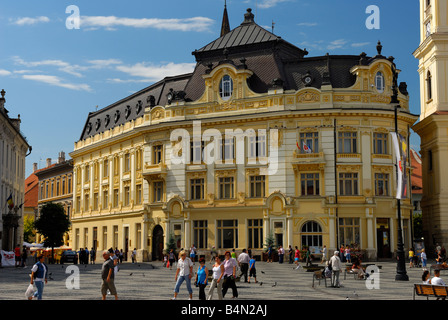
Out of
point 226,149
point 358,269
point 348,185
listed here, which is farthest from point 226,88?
point 358,269

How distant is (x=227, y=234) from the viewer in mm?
56000

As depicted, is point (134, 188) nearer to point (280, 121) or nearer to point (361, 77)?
point (280, 121)

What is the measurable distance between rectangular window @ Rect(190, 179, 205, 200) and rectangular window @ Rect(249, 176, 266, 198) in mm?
A: 4782

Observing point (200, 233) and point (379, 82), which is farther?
point (200, 233)

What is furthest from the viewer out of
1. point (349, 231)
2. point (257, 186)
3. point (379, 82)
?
point (257, 186)

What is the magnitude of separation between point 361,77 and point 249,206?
14559 mm

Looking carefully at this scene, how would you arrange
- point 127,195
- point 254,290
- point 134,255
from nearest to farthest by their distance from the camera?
point 254,290
point 134,255
point 127,195

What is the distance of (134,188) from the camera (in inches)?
2494

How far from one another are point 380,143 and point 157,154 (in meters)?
20.6

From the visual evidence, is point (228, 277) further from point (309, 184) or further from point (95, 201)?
point (95, 201)

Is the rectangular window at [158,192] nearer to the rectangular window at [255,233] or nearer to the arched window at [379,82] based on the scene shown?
the rectangular window at [255,233]

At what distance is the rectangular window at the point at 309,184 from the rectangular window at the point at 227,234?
6780 mm

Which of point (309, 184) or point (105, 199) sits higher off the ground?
point (309, 184)

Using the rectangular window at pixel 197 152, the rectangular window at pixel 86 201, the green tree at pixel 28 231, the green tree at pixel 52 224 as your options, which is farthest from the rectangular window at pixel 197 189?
the green tree at pixel 28 231
